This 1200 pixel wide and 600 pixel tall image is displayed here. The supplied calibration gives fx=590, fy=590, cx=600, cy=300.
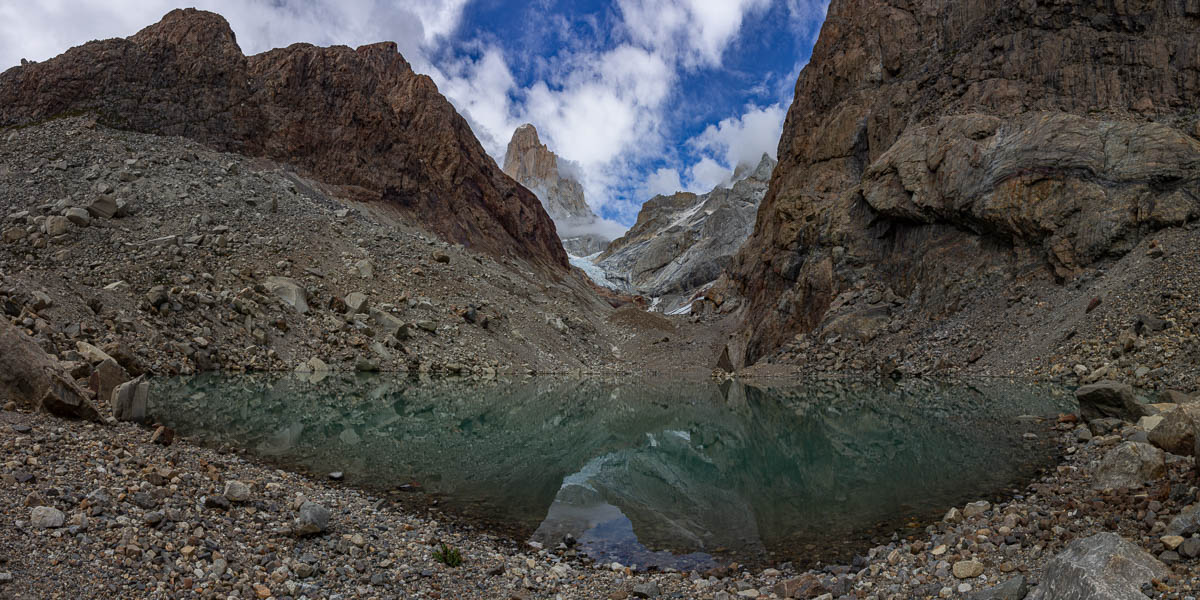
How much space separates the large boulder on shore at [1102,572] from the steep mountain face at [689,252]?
4293 inches

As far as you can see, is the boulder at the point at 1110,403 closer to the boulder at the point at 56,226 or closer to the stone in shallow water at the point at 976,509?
the stone in shallow water at the point at 976,509

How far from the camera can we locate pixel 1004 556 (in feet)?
23.9

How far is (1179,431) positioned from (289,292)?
1589 inches

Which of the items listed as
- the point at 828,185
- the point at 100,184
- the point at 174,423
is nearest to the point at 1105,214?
the point at 828,185

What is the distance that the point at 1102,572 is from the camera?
5.18m

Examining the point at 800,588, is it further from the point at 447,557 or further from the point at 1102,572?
the point at 447,557

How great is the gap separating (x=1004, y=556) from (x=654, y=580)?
4.51 metres

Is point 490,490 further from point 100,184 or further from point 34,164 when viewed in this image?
point 34,164

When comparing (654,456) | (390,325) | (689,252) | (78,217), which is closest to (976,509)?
(654,456)

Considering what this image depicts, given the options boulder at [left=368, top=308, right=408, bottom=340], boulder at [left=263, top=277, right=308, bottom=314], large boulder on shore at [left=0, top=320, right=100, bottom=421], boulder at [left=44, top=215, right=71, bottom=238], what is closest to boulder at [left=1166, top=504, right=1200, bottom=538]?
large boulder on shore at [left=0, top=320, right=100, bottom=421]

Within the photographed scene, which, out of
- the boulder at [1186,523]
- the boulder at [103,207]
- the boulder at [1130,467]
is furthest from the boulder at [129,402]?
the boulder at [103,207]

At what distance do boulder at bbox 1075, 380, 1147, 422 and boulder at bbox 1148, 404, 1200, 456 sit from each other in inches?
205

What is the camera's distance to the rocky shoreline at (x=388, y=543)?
5762 millimetres

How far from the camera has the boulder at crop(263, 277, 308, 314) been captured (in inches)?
1454
